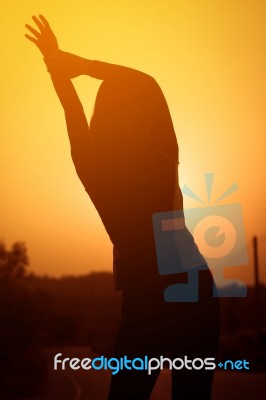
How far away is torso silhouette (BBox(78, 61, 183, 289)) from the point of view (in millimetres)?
1903

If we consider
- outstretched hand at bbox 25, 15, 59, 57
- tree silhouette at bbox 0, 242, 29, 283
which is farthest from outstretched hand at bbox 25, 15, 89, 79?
tree silhouette at bbox 0, 242, 29, 283

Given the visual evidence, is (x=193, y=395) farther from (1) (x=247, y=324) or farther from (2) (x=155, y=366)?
(1) (x=247, y=324)

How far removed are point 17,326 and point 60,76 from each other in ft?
29.9

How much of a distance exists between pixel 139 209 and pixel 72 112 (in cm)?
37

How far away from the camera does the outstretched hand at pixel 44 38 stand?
7.10 feet

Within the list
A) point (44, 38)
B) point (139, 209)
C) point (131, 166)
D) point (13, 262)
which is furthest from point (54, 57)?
point (13, 262)

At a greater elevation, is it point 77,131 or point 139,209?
point 77,131

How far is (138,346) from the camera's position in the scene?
1.83 m

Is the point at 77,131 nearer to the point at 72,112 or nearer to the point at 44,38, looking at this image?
the point at 72,112

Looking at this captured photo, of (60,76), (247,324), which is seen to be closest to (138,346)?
(60,76)

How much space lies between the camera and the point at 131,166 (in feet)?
6.30

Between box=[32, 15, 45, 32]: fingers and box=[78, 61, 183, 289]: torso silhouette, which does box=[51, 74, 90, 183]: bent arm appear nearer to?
box=[78, 61, 183, 289]: torso silhouette

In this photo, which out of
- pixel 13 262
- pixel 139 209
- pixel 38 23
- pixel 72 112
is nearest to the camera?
pixel 139 209

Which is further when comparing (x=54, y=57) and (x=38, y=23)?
(x=38, y=23)
